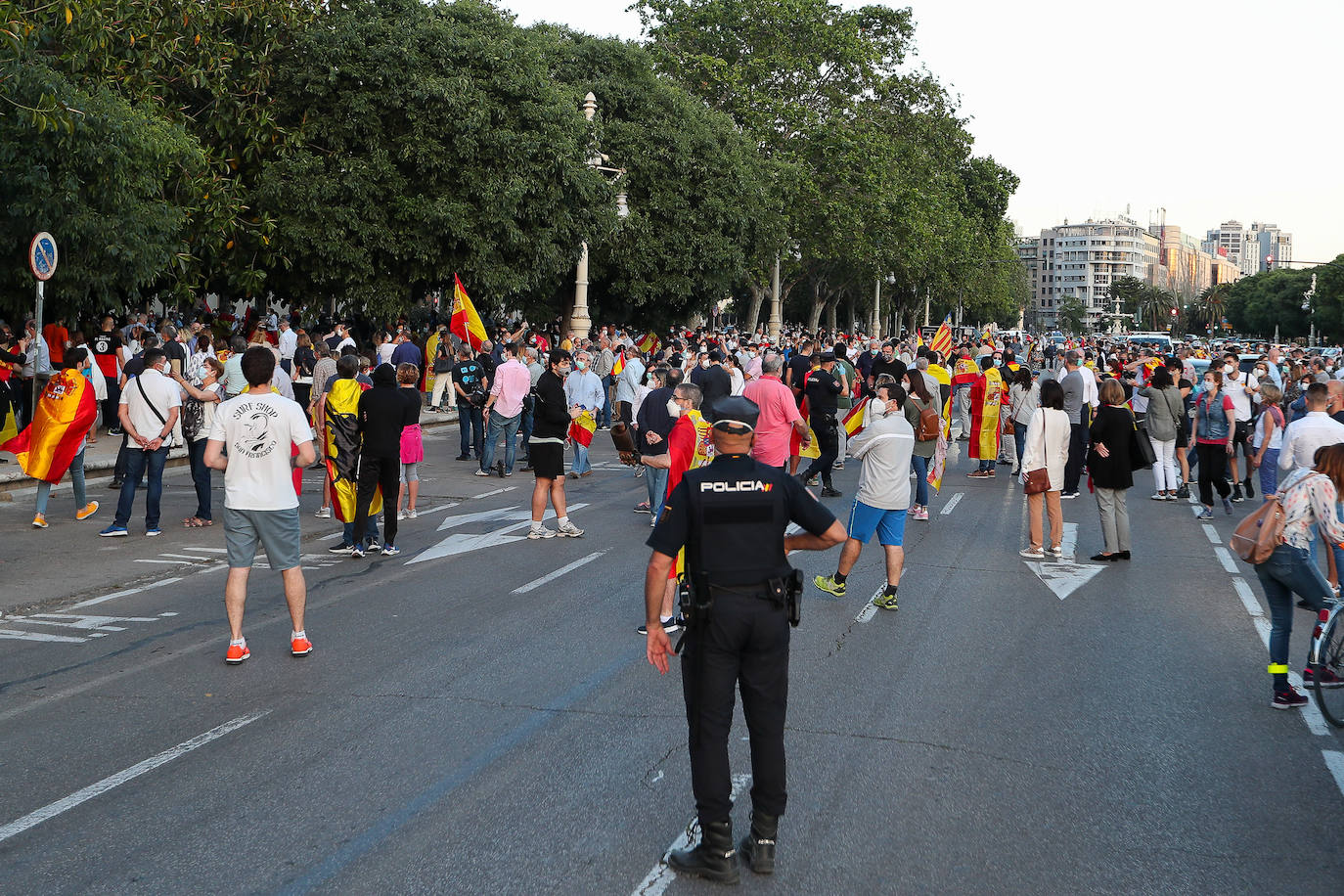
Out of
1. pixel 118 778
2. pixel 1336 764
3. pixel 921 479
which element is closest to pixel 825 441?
pixel 921 479

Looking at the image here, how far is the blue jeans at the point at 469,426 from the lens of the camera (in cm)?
1992

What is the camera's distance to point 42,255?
15.5 m

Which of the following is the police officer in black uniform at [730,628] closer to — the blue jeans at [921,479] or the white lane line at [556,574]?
the white lane line at [556,574]

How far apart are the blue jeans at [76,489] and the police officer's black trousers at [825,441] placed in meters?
8.09

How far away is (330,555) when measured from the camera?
37.9 feet

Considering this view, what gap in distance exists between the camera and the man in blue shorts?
31.3 ft

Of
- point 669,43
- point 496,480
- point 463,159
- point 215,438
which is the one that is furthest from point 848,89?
point 215,438

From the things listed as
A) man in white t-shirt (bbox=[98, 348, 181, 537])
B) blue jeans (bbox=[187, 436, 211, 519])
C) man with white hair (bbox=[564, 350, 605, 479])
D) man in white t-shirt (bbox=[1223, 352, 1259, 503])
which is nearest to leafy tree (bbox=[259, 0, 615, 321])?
man with white hair (bbox=[564, 350, 605, 479])

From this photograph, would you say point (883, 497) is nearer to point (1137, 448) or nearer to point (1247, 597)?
point (1247, 597)

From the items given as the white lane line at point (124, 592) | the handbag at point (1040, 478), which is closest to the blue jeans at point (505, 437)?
the white lane line at point (124, 592)

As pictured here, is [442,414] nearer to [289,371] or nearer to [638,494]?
[289,371]

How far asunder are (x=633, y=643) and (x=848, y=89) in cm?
4774

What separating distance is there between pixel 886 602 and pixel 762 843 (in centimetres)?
490

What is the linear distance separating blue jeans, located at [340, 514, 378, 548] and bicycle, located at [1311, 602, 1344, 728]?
7.59 m
